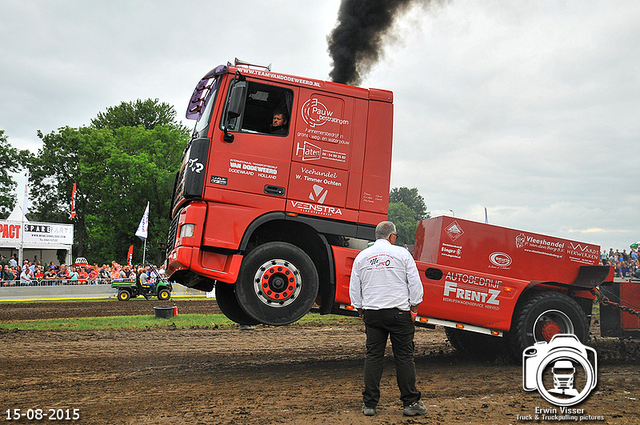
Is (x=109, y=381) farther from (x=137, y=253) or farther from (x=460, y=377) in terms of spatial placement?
(x=137, y=253)

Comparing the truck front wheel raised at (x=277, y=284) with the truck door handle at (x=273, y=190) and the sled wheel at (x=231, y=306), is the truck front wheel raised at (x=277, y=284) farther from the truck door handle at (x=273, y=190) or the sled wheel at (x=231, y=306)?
the sled wheel at (x=231, y=306)

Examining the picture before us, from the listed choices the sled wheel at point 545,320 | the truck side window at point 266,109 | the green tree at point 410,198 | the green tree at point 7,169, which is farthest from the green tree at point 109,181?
the green tree at point 410,198

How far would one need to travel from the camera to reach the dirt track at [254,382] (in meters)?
4.71

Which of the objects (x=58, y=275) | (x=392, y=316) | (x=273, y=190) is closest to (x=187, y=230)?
(x=273, y=190)

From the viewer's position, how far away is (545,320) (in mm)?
7102

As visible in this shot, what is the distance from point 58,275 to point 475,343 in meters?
23.0

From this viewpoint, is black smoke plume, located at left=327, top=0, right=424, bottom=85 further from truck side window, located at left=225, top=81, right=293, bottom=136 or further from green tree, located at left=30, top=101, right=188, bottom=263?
green tree, located at left=30, top=101, right=188, bottom=263

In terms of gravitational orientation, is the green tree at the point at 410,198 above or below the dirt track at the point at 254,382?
above

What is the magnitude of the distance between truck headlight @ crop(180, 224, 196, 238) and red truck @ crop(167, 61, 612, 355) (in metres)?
0.02

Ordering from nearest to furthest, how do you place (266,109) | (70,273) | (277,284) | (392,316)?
(392,316) → (277,284) → (266,109) → (70,273)

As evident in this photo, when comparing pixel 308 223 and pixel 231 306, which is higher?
pixel 308 223

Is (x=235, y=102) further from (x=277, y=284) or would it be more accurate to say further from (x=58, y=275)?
(x=58, y=275)

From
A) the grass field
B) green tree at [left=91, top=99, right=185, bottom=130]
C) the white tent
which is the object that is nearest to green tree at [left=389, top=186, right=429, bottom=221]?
green tree at [left=91, top=99, right=185, bottom=130]

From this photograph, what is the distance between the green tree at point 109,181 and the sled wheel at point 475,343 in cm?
3574
